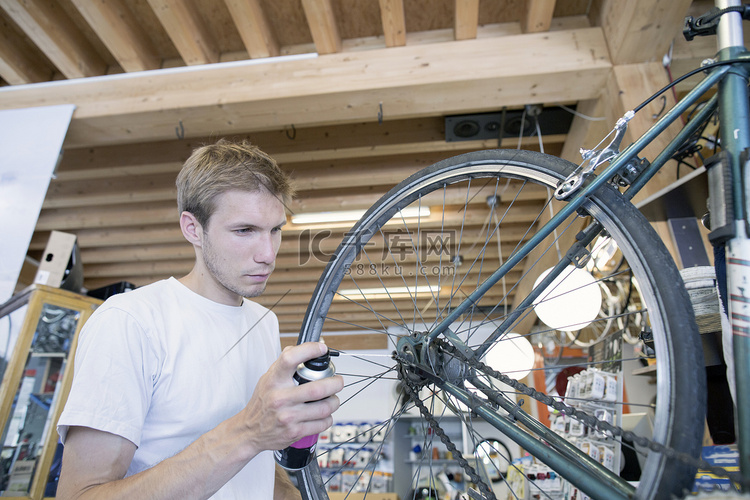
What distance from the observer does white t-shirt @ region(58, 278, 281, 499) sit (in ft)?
2.42

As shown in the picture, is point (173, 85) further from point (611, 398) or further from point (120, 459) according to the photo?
point (611, 398)

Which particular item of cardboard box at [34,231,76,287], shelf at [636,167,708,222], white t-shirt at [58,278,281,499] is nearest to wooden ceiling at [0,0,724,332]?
cardboard box at [34,231,76,287]

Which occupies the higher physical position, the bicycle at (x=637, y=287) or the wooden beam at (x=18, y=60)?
the wooden beam at (x=18, y=60)

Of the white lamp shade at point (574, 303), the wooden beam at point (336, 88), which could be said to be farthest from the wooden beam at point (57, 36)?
the white lamp shade at point (574, 303)

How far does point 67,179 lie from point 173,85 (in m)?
2.04

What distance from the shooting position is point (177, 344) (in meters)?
0.90

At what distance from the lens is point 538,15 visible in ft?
6.96

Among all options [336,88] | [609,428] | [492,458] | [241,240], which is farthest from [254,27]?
[492,458]

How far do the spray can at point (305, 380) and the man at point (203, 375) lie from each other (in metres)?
0.02

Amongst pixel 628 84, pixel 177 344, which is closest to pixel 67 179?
pixel 177 344

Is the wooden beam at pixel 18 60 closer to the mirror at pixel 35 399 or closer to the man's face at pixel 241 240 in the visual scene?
the mirror at pixel 35 399

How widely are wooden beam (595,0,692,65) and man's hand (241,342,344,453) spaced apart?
203 centimetres

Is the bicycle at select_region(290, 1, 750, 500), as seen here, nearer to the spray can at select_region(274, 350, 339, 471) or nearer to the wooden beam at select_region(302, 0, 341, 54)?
the spray can at select_region(274, 350, 339, 471)

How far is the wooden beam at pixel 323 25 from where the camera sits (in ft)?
6.88
